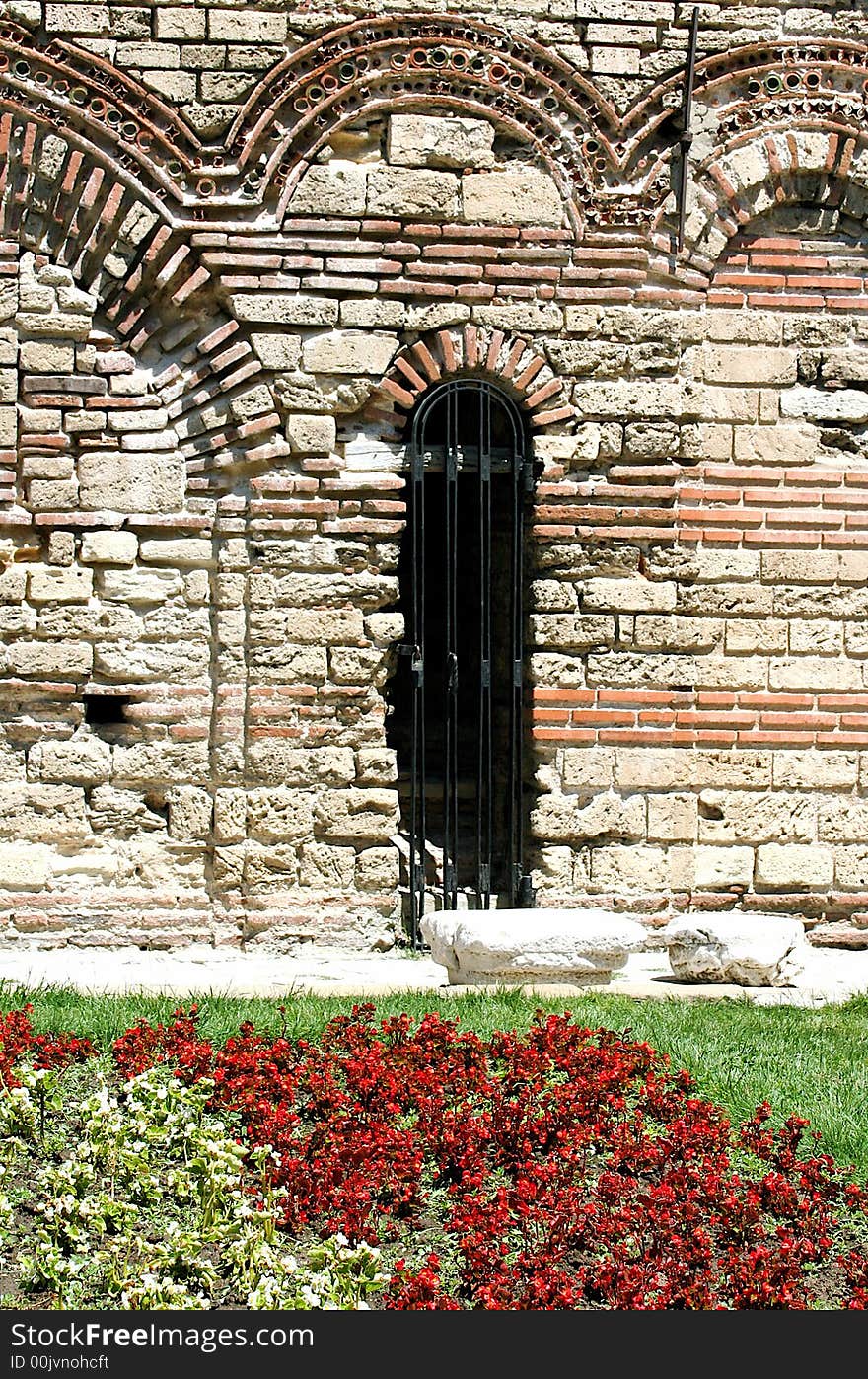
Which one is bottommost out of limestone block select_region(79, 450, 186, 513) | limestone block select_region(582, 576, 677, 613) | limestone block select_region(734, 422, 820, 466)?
limestone block select_region(582, 576, 677, 613)

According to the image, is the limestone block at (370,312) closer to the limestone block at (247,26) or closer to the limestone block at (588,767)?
the limestone block at (247,26)

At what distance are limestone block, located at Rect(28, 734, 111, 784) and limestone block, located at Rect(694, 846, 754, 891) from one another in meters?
2.93

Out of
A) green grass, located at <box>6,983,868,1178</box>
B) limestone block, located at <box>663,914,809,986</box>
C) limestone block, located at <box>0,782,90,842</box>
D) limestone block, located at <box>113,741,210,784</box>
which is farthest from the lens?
limestone block, located at <box>113,741,210,784</box>

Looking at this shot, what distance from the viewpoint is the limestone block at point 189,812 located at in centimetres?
841

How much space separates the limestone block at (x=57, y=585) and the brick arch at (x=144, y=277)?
747 mm

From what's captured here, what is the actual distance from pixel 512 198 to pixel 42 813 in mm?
3700

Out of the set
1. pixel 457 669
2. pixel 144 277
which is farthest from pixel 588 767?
pixel 144 277

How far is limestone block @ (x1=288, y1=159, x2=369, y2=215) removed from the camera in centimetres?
843

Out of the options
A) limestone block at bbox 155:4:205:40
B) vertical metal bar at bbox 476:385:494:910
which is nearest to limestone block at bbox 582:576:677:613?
vertical metal bar at bbox 476:385:494:910

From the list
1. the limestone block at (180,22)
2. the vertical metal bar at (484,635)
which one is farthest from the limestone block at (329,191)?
the vertical metal bar at (484,635)

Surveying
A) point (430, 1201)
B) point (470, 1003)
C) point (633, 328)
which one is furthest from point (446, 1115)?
point (633, 328)

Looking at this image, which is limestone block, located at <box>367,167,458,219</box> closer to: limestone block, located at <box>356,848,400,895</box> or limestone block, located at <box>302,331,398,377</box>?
limestone block, located at <box>302,331,398,377</box>

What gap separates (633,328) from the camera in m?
8.71

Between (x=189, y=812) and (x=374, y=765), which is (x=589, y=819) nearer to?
(x=374, y=765)
